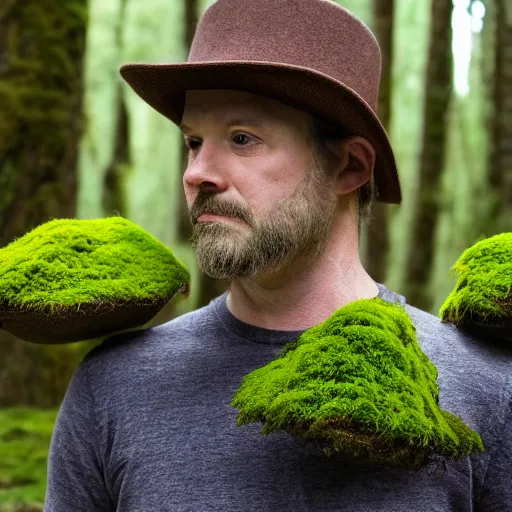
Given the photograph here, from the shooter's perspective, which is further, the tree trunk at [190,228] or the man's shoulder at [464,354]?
the tree trunk at [190,228]

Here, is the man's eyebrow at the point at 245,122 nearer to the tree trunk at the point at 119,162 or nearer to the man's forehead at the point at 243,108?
the man's forehead at the point at 243,108

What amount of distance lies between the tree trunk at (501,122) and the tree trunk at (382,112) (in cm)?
60

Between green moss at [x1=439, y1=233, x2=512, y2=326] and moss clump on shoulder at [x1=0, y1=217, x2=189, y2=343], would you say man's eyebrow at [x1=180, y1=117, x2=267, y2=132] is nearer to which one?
moss clump on shoulder at [x1=0, y1=217, x2=189, y2=343]

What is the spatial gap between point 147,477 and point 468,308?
601 mm

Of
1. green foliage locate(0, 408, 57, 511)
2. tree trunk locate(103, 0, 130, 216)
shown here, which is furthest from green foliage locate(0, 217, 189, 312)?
tree trunk locate(103, 0, 130, 216)

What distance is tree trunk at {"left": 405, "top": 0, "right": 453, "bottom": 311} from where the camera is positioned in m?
4.64

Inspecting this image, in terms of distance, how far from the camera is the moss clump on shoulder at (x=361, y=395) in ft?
3.29

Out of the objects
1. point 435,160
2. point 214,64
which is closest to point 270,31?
point 214,64

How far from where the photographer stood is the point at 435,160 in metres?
4.76

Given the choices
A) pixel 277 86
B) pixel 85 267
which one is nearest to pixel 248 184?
pixel 277 86

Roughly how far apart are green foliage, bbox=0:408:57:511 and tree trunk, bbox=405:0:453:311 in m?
2.64

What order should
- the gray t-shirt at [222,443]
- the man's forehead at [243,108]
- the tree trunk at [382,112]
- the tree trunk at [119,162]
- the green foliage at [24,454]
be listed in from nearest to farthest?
the gray t-shirt at [222,443], the man's forehead at [243,108], the green foliage at [24,454], the tree trunk at [382,112], the tree trunk at [119,162]

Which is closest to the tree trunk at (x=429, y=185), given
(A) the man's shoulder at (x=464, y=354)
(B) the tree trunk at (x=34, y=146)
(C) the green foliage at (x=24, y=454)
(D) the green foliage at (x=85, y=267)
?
(B) the tree trunk at (x=34, y=146)

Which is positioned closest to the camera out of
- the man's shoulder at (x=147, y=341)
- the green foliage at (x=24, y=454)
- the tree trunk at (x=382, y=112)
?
the man's shoulder at (x=147, y=341)
